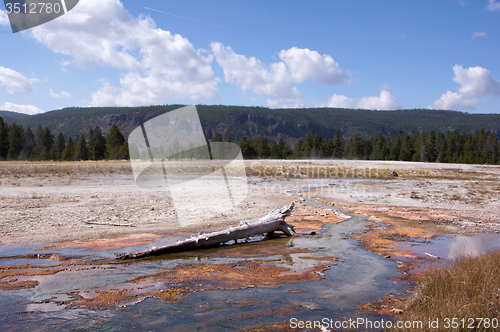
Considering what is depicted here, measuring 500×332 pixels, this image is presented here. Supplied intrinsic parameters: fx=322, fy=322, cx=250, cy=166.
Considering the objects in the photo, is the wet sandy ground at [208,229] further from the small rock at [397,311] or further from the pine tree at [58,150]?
the pine tree at [58,150]

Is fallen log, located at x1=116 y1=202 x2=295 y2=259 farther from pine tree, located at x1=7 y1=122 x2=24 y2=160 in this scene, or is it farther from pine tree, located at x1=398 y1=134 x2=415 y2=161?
pine tree, located at x1=398 y1=134 x2=415 y2=161

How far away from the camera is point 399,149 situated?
4304 inches

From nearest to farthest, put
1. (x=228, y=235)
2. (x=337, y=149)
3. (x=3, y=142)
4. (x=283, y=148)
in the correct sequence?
(x=228, y=235) → (x=3, y=142) → (x=283, y=148) → (x=337, y=149)

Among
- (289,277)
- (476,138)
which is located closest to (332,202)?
(289,277)

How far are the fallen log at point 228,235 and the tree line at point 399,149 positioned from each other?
291ft

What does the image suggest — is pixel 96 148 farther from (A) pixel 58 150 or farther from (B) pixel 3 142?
(B) pixel 3 142

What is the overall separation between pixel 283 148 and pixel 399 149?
3940 cm

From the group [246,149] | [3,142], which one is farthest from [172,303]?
[3,142]

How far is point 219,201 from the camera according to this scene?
20.0m

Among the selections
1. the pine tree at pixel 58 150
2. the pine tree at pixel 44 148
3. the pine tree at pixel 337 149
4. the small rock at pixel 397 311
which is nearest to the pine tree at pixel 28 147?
the pine tree at pixel 44 148

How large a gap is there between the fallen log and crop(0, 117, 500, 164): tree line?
68667mm

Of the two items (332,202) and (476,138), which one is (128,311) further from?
(476,138)

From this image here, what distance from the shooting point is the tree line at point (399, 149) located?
103m

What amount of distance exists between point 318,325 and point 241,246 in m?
5.83
